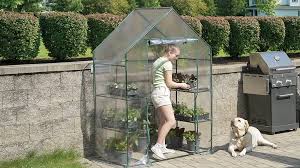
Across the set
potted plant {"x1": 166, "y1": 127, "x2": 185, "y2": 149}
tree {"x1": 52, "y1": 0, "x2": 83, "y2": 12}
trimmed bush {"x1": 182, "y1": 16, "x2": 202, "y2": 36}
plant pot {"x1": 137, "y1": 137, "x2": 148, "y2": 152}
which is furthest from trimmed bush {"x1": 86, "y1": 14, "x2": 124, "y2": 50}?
tree {"x1": 52, "y1": 0, "x2": 83, "y2": 12}

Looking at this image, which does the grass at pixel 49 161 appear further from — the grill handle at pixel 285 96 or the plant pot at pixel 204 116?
the grill handle at pixel 285 96

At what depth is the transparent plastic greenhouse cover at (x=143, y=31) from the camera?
25.2 ft

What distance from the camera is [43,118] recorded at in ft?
25.8

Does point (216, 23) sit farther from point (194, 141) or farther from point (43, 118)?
point (43, 118)

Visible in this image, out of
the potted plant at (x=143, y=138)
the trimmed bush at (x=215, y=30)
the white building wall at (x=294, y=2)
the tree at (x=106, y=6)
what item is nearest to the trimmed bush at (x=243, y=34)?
the trimmed bush at (x=215, y=30)

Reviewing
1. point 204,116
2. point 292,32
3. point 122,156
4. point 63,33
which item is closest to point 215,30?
point 292,32

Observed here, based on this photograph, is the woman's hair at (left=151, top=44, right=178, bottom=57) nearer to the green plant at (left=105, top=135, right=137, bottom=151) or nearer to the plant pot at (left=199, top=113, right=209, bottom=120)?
the plant pot at (left=199, top=113, right=209, bottom=120)

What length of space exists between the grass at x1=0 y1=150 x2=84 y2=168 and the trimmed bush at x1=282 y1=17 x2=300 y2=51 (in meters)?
7.80

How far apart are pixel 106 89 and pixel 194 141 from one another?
1.68 meters

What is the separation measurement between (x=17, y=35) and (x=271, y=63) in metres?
4.74

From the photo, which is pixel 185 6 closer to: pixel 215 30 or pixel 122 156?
pixel 215 30

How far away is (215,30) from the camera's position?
12.3 m

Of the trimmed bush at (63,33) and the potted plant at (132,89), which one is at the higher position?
the trimmed bush at (63,33)

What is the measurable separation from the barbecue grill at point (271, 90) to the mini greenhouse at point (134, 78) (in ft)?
5.05
